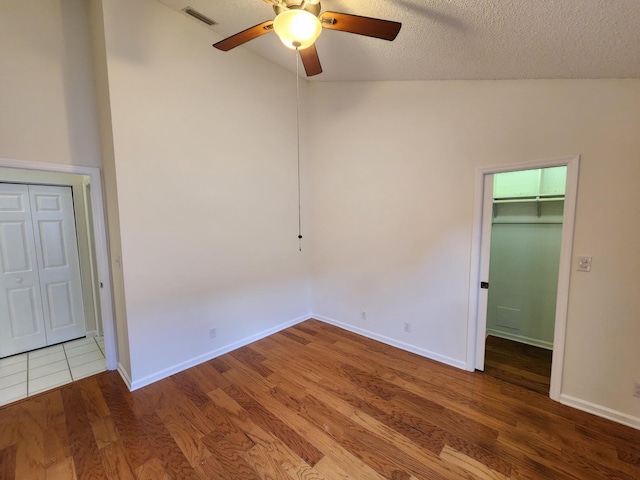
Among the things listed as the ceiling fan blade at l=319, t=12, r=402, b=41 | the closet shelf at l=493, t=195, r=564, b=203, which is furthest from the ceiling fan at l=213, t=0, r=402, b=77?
the closet shelf at l=493, t=195, r=564, b=203

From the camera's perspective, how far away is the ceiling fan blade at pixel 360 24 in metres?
1.45

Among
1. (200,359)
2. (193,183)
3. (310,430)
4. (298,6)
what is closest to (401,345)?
(310,430)

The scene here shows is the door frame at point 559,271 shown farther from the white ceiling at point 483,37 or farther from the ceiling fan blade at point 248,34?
the ceiling fan blade at point 248,34

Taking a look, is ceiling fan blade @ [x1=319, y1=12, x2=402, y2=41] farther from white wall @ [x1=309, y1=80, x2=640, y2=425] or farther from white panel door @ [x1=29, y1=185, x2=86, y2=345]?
white panel door @ [x1=29, y1=185, x2=86, y2=345]

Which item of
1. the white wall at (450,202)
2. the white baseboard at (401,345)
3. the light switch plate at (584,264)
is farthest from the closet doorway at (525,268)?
the light switch plate at (584,264)

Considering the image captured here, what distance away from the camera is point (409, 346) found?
10.2 feet

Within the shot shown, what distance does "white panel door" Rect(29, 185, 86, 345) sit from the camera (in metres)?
3.19

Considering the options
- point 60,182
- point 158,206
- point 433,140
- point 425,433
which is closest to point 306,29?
point 433,140

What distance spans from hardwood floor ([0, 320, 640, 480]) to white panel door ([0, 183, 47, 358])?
4.30ft

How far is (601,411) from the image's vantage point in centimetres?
207

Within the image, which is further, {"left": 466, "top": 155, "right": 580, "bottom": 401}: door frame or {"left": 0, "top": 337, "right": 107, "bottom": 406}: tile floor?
{"left": 0, "top": 337, "right": 107, "bottom": 406}: tile floor

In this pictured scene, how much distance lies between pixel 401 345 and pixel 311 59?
3026 millimetres

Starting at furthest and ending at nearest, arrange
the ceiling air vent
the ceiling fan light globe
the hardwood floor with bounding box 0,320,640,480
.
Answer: the ceiling air vent, the hardwood floor with bounding box 0,320,640,480, the ceiling fan light globe

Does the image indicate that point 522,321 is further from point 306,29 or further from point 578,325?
point 306,29
